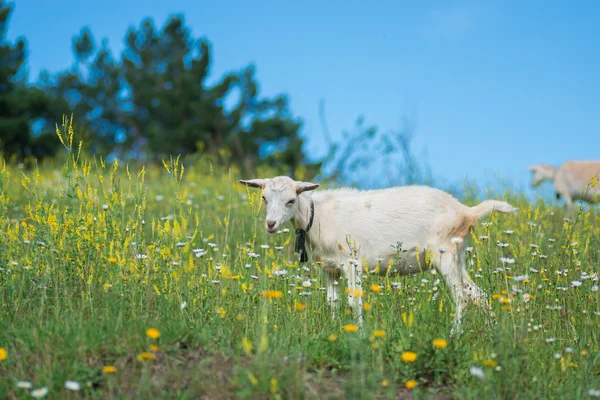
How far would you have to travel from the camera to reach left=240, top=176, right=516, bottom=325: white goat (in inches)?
245

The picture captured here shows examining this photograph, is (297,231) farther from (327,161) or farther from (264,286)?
(327,161)

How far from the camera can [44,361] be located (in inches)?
154

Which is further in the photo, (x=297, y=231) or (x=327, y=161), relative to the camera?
(x=327, y=161)

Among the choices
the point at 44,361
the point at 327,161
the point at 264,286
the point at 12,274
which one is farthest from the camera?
the point at 327,161

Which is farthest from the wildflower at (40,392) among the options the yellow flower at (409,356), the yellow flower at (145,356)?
the yellow flower at (409,356)

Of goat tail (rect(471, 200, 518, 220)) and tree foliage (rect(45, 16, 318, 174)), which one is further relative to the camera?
tree foliage (rect(45, 16, 318, 174))

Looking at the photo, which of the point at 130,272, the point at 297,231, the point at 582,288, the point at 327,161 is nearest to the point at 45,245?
the point at 130,272

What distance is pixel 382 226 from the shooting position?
647cm

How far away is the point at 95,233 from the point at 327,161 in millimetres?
9830

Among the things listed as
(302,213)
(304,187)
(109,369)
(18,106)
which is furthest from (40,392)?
(18,106)

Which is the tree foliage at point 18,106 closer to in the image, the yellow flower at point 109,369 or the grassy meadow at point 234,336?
the grassy meadow at point 234,336

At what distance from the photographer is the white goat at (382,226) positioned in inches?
245

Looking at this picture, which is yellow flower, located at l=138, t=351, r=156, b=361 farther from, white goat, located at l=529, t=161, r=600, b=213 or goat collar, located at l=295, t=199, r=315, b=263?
white goat, located at l=529, t=161, r=600, b=213

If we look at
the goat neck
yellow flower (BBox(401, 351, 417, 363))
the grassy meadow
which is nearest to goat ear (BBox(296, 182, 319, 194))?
the goat neck
